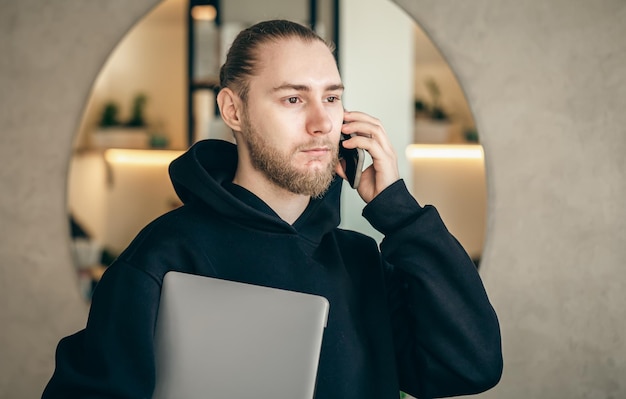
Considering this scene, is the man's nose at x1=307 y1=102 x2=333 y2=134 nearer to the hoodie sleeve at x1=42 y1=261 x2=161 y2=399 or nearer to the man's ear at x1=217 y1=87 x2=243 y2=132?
the man's ear at x1=217 y1=87 x2=243 y2=132

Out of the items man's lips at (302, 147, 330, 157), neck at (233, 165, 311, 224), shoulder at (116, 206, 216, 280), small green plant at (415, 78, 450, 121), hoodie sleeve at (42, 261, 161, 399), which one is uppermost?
small green plant at (415, 78, 450, 121)

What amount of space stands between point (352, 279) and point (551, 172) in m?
1.25

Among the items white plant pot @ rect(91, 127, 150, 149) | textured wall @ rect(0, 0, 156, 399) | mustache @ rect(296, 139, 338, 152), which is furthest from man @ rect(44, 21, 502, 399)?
textured wall @ rect(0, 0, 156, 399)

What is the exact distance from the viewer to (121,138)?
235 centimetres

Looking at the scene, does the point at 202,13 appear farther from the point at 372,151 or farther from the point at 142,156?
the point at 372,151

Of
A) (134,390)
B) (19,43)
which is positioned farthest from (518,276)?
(19,43)

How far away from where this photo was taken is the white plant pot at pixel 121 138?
7.64 feet

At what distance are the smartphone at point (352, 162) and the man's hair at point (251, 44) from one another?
226 millimetres

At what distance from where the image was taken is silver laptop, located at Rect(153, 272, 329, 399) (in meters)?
0.95

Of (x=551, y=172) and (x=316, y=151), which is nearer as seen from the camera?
(x=316, y=151)

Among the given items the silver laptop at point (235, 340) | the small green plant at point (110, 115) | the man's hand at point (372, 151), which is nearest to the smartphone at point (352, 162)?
the man's hand at point (372, 151)

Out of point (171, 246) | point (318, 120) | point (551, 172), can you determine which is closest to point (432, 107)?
point (551, 172)

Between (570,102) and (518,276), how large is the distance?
0.65 m

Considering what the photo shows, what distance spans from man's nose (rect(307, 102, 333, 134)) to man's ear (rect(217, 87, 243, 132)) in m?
0.20
